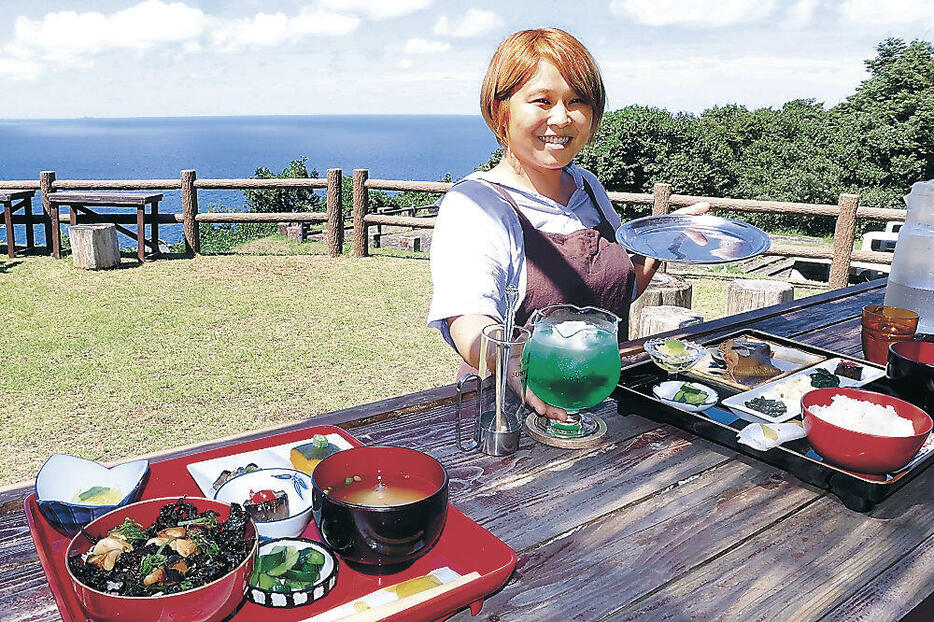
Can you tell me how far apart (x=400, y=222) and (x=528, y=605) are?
8569 mm

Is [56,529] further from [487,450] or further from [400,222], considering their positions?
[400,222]

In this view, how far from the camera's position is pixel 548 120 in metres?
1.97

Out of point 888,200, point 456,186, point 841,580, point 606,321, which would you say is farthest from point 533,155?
point 888,200

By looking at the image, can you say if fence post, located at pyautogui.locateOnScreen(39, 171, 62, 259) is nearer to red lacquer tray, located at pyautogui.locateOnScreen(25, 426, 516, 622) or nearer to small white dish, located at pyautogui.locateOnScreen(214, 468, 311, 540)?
red lacquer tray, located at pyautogui.locateOnScreen(25, 426, 516, 622)

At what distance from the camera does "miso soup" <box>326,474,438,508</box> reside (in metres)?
1.07

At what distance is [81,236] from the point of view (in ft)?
27.1

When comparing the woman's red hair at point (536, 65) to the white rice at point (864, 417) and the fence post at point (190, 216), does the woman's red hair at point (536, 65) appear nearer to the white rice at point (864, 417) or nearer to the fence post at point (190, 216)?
the white rice at point (864, 417)

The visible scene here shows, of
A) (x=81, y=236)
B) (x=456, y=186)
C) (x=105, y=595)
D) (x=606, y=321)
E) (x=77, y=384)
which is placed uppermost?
(x=456, y=186)

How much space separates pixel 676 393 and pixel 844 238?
6.87 m

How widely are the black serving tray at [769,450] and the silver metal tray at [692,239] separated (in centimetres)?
30

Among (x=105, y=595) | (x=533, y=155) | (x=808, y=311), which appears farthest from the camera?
(x=808, y=311)

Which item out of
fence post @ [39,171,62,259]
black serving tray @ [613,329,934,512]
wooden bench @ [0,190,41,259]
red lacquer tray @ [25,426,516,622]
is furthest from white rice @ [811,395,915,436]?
wooden bench @ [0,190,41,259]

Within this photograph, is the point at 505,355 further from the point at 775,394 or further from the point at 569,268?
the point at 569,268

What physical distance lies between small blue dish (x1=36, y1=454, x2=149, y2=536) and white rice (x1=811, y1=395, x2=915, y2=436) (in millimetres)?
1169
